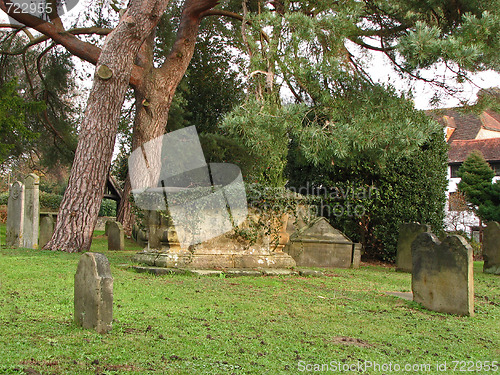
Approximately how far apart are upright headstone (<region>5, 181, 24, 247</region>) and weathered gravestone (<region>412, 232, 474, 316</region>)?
9.70m

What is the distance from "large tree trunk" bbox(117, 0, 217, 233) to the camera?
546 inches

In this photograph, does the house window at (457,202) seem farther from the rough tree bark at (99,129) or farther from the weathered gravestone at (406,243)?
the rough tree bark at (99,129)

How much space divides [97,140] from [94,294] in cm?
728

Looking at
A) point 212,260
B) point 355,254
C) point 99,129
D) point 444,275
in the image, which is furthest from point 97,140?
point 444,275

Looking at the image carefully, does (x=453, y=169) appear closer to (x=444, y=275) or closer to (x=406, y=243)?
(x=406, y=243)

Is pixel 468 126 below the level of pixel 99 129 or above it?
above

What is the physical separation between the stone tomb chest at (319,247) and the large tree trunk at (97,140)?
4.53 metres

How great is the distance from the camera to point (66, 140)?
67.3ft

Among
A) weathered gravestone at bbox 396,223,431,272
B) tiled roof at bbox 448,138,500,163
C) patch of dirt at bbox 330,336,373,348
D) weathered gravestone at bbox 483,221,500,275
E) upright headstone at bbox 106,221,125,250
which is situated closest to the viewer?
patch of dirt at bbox 330,336,373,348

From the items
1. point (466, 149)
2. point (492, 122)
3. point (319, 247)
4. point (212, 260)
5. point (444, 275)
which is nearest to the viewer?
point (444, 275)

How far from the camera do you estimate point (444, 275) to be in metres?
6.05

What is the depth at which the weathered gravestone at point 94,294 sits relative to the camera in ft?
13.6

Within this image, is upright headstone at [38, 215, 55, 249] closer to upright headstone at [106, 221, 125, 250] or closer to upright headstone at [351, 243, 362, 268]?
upright headstone at [106, 221, 125, 250]

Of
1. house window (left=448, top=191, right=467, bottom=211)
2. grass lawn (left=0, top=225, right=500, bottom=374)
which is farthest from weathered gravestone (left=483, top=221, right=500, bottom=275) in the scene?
house window (left=448, top=191, right=467, bottom=211)
